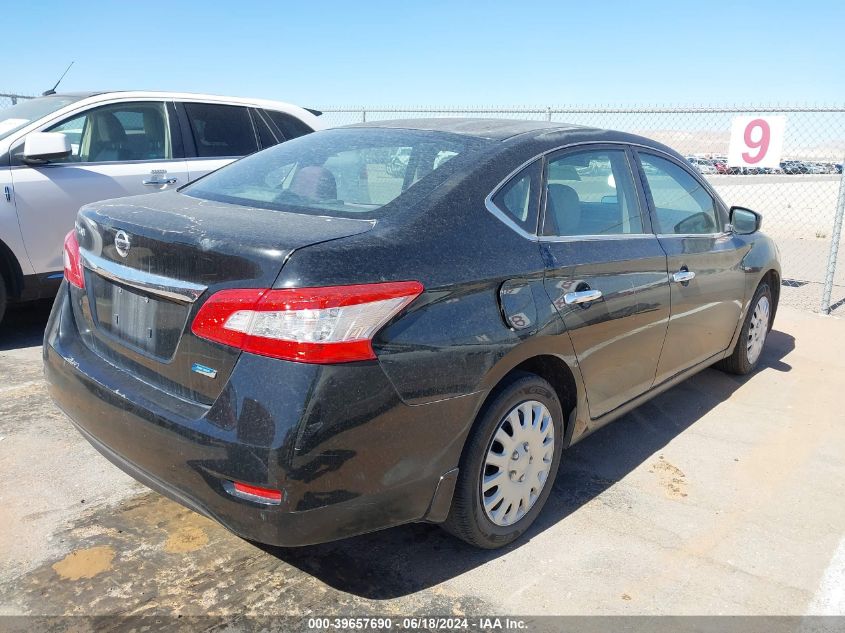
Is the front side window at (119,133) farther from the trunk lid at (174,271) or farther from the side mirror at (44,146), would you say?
the trunk lid at (174,271)

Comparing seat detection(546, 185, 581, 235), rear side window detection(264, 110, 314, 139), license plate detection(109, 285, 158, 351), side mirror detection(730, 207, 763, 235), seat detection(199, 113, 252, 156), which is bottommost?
license plate detection(109, 285, 158, 351)

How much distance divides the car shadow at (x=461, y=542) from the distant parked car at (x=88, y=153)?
3.52 m

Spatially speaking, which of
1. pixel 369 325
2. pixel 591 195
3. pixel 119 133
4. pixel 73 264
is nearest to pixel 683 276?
pixel 591 195

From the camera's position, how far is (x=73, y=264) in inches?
116

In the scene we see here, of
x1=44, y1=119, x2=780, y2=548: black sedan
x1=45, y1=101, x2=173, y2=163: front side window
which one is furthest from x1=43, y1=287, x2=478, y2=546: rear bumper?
x1=45, y1=101, x2=173, y2=163: front side window

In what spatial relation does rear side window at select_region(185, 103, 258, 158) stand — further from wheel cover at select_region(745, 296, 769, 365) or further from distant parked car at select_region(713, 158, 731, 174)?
distant parked car at select_region(713, 158, 731, 174)

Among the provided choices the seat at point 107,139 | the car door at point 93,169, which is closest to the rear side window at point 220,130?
the car door at point 93,169

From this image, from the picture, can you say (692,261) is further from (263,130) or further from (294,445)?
(263,130)

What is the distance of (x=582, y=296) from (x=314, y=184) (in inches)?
47.6

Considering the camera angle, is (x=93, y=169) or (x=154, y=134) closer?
(x=93, y=169)

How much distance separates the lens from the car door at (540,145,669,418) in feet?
9.97

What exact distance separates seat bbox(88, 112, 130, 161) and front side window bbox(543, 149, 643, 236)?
12.9ft

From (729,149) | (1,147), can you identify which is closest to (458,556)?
(1,147)

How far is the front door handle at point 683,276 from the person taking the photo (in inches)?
148
